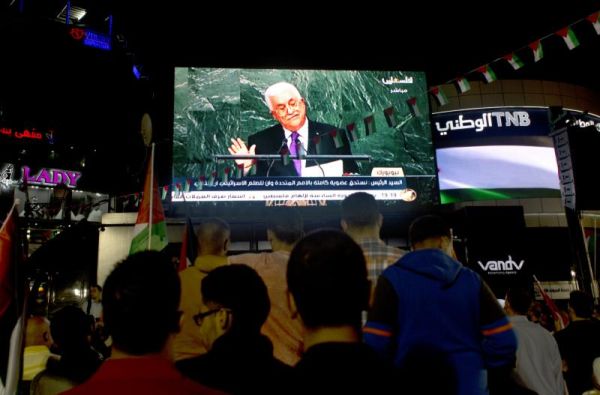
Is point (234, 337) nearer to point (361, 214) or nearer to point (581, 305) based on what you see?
point (361, 214)

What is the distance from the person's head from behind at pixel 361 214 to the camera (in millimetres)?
3465

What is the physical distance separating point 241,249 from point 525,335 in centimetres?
1251

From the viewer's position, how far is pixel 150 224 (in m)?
5.09

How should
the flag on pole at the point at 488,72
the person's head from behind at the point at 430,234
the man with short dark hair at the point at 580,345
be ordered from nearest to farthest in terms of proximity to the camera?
the person's head from behind at the point at 430,234 < the man with short dark hair at the point at 580,345 < the flag on pole at the point at 488,72

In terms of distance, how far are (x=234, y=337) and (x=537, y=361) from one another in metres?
3.11

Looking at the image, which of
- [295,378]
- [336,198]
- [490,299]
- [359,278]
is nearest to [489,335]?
[490,299]

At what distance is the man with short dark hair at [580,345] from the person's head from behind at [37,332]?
5.13 metres

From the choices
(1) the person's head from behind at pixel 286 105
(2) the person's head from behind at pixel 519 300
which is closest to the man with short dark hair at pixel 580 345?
(2) the person's head from behind at pixel 519 300

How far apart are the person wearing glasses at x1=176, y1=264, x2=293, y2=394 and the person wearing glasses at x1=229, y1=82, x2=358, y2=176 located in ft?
42.2

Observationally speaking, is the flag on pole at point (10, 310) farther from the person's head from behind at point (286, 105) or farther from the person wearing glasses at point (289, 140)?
the person's head from behind at point (286, 105)

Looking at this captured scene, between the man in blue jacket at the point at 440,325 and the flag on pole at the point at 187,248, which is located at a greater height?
the flag on pole at the point at 187,248

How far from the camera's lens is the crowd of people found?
1560 millimetres

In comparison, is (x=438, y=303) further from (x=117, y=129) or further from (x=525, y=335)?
(x=117, y=129)

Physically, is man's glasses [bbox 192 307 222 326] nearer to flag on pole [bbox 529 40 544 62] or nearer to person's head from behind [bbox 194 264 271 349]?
person's head from behind [bbox 194 264 271 349]
